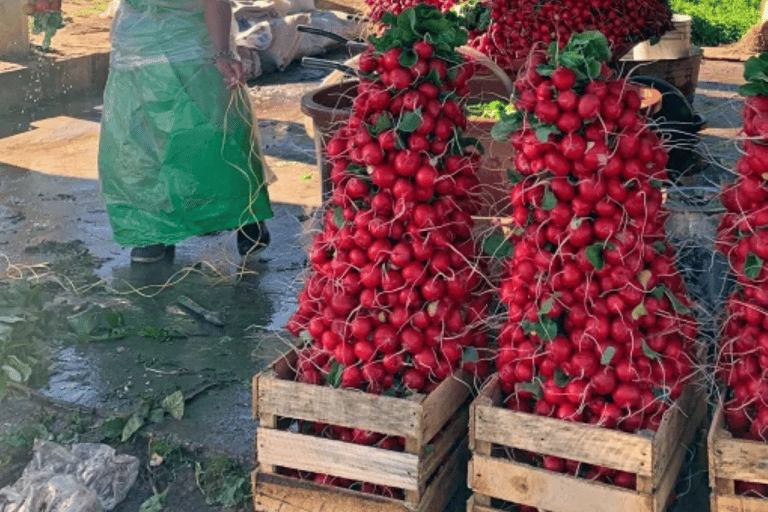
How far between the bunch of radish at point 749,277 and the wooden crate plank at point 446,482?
2.63ft

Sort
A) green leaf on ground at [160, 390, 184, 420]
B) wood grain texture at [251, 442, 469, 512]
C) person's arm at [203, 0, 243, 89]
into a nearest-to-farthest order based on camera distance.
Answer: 1. wood grain texture at [251, 442, 469, 512]
2. green leaf on ground at [160, 390, 184, 420]
3. person's arm at [203, 0, 243, 89]

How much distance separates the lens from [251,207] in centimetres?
492

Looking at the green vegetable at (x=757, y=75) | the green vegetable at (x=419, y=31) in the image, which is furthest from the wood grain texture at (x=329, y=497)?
the green vegetable at (x=757, y=75)

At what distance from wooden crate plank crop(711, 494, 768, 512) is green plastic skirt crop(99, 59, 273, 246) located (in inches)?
112

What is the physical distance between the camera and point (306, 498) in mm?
2900

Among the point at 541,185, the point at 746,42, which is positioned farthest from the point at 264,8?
the point at 541,185

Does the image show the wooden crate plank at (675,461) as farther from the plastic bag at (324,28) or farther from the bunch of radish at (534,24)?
the plastic bag at (324,28)

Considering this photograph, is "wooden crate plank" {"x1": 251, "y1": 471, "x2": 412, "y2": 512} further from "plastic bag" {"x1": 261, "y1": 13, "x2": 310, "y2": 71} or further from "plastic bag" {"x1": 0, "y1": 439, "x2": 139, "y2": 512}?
"plastic bag" {"x1": 261, "y1": 13, "x2": 310, "y2": 71}

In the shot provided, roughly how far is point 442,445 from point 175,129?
2.36 metres

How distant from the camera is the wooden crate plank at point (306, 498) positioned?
281 cm

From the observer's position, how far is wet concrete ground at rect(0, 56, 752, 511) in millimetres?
3768

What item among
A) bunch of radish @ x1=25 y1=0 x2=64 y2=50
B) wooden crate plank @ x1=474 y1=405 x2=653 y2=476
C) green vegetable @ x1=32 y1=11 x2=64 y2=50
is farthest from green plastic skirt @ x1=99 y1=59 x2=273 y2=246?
green vegetable @ x1=32 y1=11 x2=64 y2=50

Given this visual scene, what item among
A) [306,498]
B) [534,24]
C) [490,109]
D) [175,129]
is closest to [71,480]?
[306,498]

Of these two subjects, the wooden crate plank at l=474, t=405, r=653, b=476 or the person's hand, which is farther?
the person's hand
